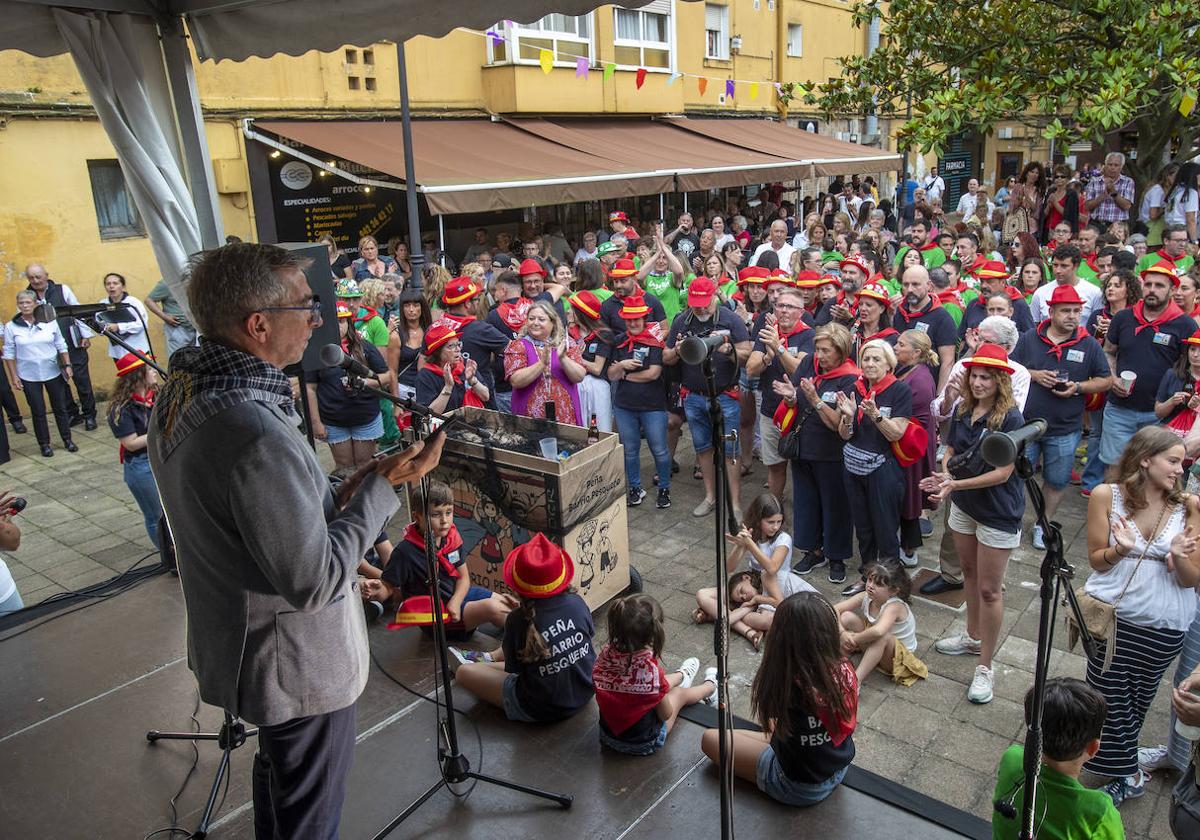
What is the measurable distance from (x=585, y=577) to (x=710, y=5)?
18705 millimetres

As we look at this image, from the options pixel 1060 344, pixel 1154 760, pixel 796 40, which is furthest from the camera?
pixel 796 40

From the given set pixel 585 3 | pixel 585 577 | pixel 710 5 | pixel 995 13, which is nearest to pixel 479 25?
pixel 585 3

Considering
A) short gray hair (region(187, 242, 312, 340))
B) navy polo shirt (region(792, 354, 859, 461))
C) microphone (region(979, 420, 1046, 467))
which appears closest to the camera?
microphone (region(979, 420, 1046, 467))

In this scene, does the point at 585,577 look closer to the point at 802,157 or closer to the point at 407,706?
the point at 407,706

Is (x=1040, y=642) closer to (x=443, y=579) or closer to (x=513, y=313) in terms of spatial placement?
(x=443, y=579)

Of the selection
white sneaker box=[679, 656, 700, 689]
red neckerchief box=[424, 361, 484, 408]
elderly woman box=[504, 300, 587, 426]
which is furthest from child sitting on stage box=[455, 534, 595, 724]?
elderly woman box=[504, 300, 587, 426]

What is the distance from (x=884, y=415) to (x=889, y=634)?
1387mm

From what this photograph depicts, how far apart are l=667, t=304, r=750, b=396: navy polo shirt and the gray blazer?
14.7 feet

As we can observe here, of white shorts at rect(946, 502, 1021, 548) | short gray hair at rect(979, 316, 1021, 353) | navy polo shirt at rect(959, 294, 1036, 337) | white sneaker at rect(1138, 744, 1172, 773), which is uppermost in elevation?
short gray hair at rect(979, 316, 1021, 353)

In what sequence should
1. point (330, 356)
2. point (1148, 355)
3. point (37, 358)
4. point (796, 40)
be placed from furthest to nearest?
point (796, 40) < point (37, 358) < point (1148, 355) < point (330, 356)

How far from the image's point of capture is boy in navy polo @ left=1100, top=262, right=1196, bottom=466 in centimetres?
641

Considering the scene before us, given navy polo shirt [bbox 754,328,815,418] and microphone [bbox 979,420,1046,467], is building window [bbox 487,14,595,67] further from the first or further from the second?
microphone [bbox 979,420,1046,467]

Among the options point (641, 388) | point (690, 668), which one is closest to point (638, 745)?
point (690, 668)

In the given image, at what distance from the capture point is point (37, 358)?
9.22m
